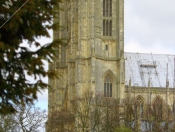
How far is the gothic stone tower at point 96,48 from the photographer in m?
72.7

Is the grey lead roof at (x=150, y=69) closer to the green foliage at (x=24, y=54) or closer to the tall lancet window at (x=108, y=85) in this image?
the tall lancet window at (x=108, y=85)

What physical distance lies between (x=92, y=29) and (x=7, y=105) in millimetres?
59412

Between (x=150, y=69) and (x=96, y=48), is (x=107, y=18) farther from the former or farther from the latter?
(x=150, y=69)

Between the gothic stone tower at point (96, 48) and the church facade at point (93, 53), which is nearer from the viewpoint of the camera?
the gothic stone tower at point (96, 48)

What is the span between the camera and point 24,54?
13.7m

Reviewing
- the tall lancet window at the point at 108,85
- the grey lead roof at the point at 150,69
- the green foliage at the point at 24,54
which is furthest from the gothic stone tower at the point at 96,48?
the green foliage at the point at 24,54

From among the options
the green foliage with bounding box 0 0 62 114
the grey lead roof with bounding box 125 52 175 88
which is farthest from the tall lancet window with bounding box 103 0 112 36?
the green foliage with bounding box 0 0 62 114

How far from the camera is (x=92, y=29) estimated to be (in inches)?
2869

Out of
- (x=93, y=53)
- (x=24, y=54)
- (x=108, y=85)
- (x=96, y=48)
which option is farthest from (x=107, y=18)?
(x=24, y=54)

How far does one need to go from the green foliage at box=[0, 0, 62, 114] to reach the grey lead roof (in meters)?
68.5

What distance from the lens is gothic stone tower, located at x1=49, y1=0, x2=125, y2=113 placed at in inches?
2862

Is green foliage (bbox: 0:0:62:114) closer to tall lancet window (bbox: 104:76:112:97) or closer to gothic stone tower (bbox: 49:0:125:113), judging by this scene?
gothic stone tower (bbox: 49:0:125:113)

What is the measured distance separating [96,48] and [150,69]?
13660 millimetres

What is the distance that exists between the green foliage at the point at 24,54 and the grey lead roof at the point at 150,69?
68.5 meters
